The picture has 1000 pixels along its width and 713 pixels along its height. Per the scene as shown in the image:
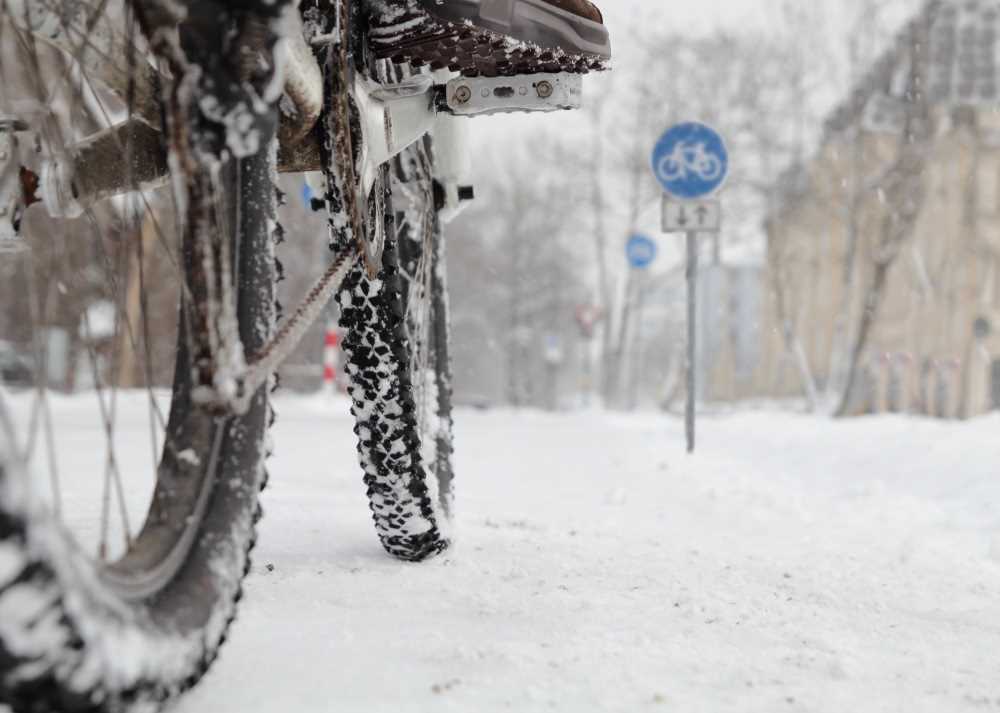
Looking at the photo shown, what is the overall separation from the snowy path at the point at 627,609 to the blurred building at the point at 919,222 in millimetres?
12414

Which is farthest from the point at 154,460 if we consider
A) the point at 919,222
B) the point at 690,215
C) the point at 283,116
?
the point at 919,222

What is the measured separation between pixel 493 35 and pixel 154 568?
122cm

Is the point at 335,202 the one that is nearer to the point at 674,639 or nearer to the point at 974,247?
the point at 674,639

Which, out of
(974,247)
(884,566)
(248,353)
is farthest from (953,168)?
(248,353)

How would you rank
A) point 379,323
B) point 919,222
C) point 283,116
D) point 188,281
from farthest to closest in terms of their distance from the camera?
point 919,222 < point 379,323 < point 283,116 < point 188,281

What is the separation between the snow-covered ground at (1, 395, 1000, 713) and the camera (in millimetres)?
1423

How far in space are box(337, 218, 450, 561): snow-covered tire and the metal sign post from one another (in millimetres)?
5449

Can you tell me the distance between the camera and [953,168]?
28516mm

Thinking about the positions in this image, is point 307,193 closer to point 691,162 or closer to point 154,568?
point 691,162

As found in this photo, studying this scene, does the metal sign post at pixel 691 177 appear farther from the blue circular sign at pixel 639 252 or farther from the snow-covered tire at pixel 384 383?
the blue circular sign at pixel 639 252

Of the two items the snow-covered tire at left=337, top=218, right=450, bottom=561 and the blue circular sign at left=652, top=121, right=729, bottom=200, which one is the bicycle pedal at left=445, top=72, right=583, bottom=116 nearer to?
the snow-covered tire at left=337, top=218, right=450, bottom=561

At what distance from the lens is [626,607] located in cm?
196

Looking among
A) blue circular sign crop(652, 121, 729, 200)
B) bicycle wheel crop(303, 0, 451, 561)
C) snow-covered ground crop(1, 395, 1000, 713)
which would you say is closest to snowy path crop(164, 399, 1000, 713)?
snow-covered ground crop(1, 395, 1000, 713)

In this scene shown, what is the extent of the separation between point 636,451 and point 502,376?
172 ft
